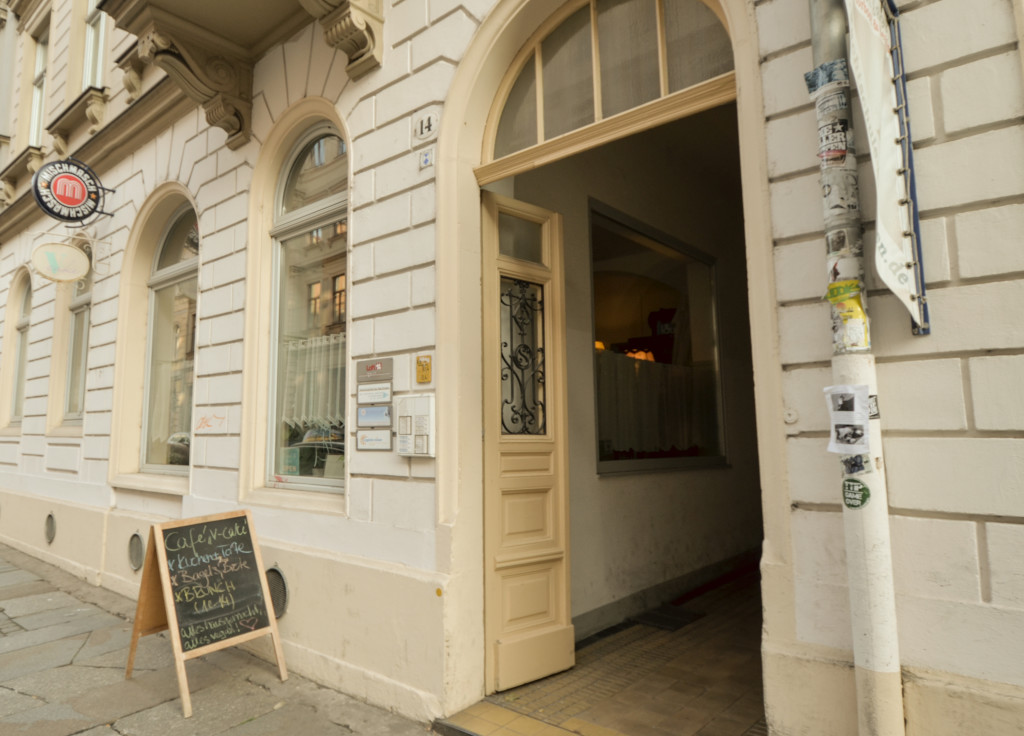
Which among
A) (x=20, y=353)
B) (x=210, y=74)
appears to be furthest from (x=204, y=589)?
(x=20, y=353)

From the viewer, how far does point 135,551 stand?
22.4ft

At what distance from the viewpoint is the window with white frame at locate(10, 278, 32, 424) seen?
11.0 m

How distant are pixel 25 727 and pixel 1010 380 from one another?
527 cm

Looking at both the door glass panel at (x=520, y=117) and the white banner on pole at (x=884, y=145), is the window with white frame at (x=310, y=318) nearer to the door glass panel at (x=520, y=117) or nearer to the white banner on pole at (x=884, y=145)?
the door glass panel at (x=520, y=117)

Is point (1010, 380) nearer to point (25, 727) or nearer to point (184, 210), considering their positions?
point (25, 727)

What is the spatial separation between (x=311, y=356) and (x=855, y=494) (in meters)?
4.31

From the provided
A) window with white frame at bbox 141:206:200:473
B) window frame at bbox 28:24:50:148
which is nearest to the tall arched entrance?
window with white frame at bbox 141:206:200:473

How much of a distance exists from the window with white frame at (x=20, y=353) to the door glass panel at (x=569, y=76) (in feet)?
34.6

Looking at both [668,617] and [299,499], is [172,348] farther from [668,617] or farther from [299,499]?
[668,617]

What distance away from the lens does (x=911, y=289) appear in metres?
2.45

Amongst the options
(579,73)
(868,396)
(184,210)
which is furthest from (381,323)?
(184,210)

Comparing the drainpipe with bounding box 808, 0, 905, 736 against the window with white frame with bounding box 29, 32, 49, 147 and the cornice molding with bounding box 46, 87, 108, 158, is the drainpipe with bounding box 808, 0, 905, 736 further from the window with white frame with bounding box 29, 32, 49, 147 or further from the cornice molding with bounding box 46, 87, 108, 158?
the window with white frame with bounding box 29, 32, 49, 147

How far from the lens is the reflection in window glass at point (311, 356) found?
529cm

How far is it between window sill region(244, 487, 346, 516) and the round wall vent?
224 cm
